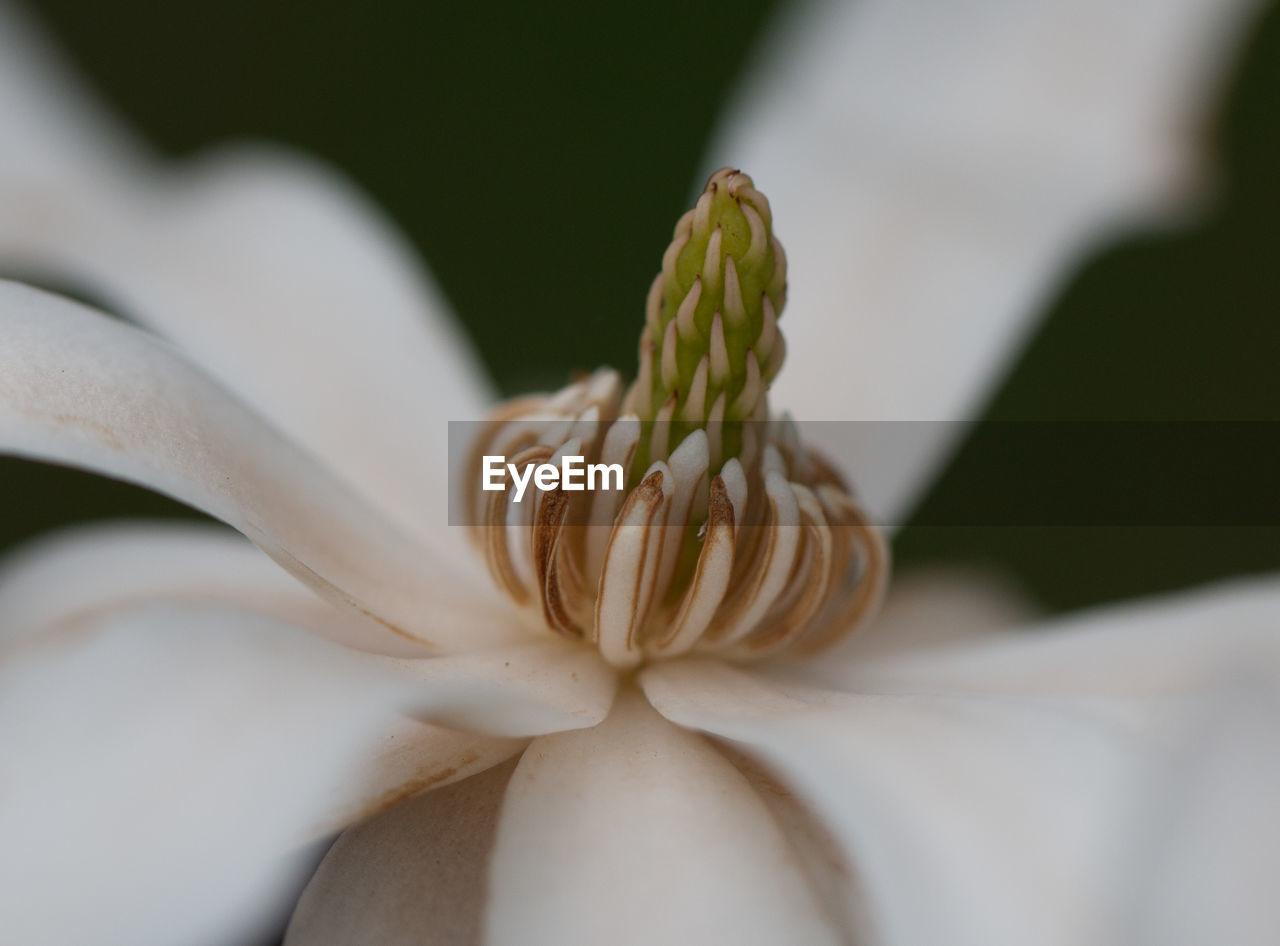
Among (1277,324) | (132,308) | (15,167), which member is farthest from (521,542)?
(1277,324)

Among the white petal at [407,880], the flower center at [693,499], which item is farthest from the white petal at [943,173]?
the white petal at [407,880]

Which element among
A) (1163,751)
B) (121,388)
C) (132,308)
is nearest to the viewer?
(1163,751)

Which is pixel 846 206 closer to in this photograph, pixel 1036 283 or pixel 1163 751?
pixel 1036 283

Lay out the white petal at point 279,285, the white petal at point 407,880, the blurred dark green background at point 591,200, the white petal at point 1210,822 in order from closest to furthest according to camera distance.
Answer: the white petal at point 1210,822 < the white petal at point 407,880 < the white petal at point 279,285 < the blurred dark green background at point 591,200

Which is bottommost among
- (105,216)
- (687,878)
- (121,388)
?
(687,878)

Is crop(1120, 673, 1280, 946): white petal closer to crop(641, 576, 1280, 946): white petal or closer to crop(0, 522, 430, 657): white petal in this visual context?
crop(641, 576, 1280, 946): white petal

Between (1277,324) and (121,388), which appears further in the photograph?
(1277,324)

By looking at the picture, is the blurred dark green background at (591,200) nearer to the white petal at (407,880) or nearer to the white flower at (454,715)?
the white flower at (454,715)
